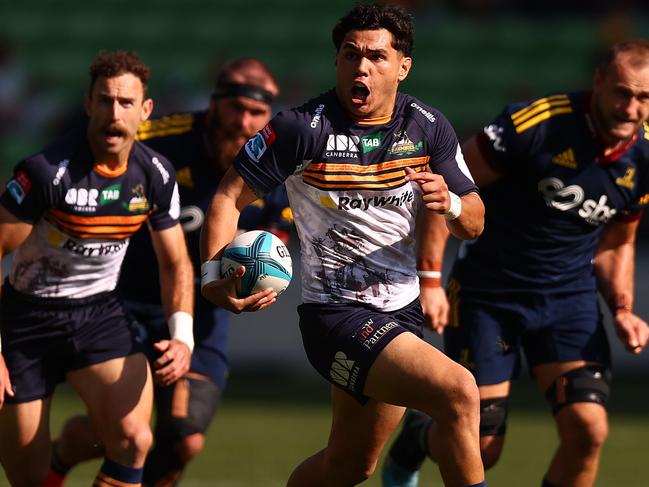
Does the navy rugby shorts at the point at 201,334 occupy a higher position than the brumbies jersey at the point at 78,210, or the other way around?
the brumbies jersey at the point at 78,210

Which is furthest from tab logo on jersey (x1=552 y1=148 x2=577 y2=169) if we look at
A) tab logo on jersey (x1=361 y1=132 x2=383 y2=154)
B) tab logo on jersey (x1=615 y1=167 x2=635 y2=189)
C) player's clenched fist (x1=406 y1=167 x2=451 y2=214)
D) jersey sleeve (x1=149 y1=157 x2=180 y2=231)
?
jersey sleeve (x1=149 y1=157 x2=180 y2=231)

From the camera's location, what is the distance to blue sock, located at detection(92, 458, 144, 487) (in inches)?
262

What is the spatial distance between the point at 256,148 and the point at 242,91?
1.96 m

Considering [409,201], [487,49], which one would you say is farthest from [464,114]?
[409,201]

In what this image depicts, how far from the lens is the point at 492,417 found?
7.14 m

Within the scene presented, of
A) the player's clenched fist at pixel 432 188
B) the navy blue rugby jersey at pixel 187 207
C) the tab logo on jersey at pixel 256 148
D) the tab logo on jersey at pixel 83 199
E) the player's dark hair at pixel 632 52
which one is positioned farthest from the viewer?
the navy blue rugby jersey at pixel 187 207

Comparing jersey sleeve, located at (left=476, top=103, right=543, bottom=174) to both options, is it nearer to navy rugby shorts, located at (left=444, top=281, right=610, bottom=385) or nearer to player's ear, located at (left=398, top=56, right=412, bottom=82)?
navy rugby shorts, located at (left=444, top=281, right=610, bottom=385)

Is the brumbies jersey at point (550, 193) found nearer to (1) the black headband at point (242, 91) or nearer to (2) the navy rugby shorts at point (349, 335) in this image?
(2) the navy rugby shorts at point (349, 335)

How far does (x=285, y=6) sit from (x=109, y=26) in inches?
88.5

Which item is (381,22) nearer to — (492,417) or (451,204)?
(451,204)

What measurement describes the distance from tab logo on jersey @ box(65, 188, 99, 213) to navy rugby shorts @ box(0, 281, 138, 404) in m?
0.54

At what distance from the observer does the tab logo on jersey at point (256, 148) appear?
19.4ft

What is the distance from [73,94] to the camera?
54.3 ft

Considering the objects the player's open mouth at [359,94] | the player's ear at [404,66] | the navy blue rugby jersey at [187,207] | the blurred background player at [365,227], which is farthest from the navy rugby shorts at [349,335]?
the navy blue rugby jersey at [187,207]
